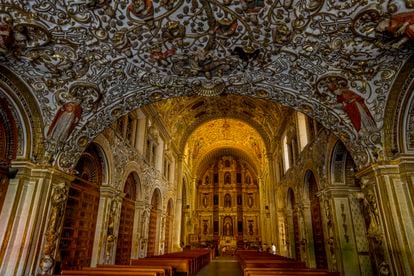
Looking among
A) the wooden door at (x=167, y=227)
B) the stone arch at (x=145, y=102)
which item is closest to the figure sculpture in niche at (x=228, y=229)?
the wooden door at (x=167, y=227)

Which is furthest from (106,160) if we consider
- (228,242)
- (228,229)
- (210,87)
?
(228,229)

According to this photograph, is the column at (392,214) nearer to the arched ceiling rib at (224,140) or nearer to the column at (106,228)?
the column at (106,228)

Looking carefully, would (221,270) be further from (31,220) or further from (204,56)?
(204,56)

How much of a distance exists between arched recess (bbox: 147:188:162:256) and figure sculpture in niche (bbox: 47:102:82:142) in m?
8.13

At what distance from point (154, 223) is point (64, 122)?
9.29m

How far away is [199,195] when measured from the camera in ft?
107

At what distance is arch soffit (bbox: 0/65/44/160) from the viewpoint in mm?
5625

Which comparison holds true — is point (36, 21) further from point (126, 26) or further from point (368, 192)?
point (368, 192)

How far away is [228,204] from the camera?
3269 centimetres

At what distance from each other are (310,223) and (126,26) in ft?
32.0

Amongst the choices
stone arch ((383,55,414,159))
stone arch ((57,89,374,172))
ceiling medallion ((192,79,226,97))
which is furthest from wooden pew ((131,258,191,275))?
stone arch ((383,55,414,159))

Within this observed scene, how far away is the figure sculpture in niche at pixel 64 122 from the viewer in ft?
21.0

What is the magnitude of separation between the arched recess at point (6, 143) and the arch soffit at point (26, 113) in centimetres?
13

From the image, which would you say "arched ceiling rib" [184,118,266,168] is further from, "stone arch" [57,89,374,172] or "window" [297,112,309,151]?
"stone arch" [57,89,374,172]
